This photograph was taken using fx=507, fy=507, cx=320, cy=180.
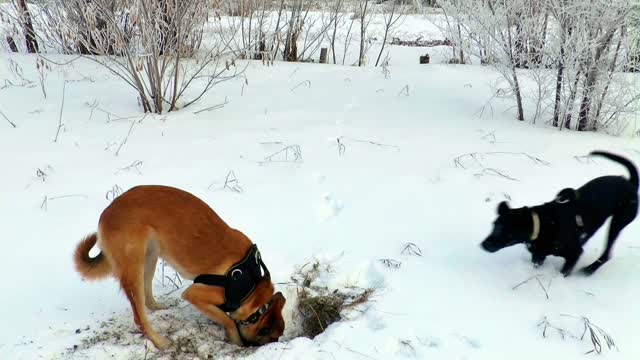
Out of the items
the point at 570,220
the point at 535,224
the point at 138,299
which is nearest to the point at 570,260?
the point at 570,220

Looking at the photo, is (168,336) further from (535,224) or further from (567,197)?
(567,197)

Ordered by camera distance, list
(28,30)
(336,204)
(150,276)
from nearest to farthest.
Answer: (150,276) < (336,204) < (28,30)

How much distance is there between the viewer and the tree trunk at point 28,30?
8015 millimetres

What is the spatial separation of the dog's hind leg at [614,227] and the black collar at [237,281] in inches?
83.0

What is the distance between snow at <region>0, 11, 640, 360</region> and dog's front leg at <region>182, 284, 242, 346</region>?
0.34 ft

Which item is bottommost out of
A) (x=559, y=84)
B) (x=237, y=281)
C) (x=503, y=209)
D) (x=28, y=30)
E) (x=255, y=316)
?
(x=255, y=316)

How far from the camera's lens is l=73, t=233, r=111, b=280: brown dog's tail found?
9.09 ft

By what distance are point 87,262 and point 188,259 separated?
0.56 meters

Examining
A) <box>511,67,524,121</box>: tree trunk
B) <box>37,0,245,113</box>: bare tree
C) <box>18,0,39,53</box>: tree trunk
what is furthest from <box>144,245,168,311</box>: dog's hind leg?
<box>18,0,39,53</box>: tree trunk

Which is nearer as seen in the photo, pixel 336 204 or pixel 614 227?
pixel 614 227

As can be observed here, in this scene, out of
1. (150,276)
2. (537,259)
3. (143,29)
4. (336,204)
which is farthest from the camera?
(143,29)

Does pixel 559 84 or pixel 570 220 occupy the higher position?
pixel 559 84

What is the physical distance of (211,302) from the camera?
276 cm

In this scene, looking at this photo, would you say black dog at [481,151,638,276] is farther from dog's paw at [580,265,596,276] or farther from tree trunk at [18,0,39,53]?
tree trunk at [18,0,39,53]
